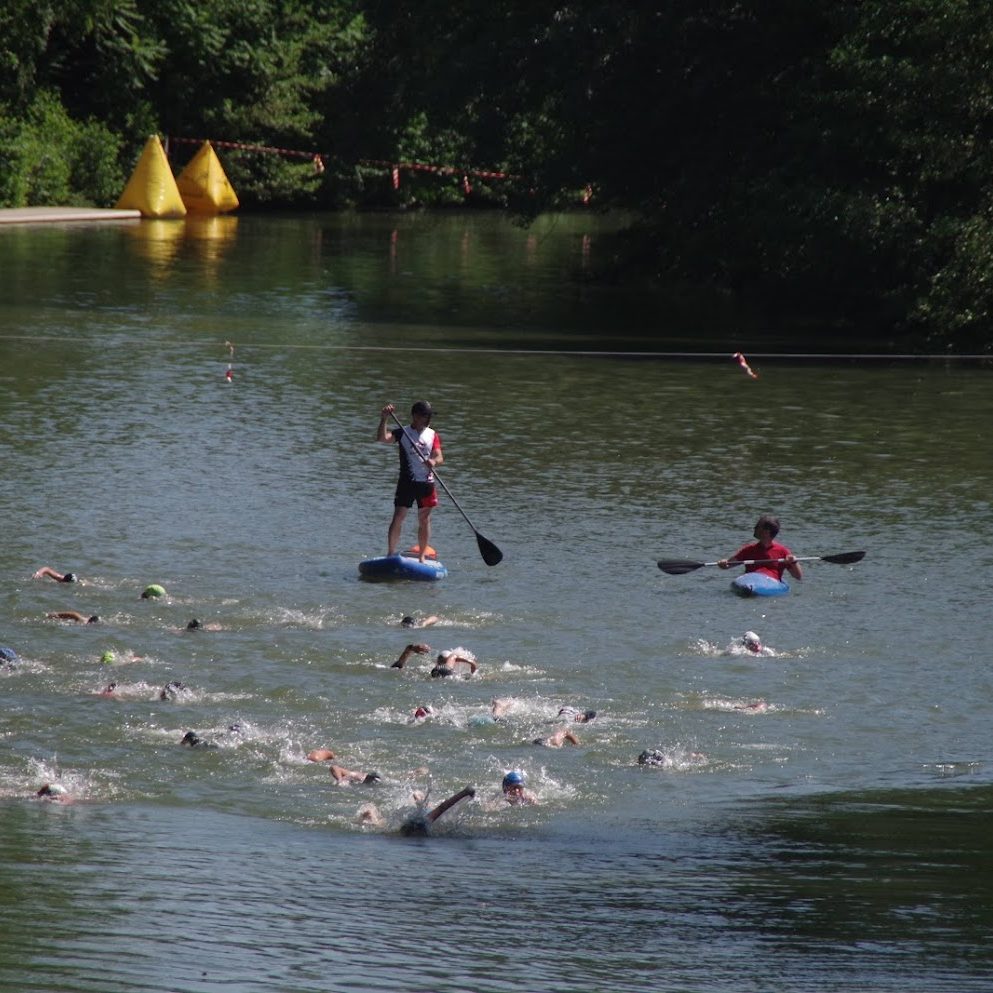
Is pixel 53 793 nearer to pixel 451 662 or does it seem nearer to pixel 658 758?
pixel 451 662

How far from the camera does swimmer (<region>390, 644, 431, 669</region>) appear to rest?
14.6 metres

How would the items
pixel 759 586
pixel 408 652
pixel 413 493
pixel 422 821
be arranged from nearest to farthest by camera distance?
pixel 422 821 < pixel 408 652 < pixel 759 586 < pixel 413 493

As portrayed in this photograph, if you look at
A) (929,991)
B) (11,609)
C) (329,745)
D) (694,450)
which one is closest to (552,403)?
(694,450)

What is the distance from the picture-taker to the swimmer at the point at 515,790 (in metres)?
11.8

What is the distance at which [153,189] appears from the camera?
59.9 meters

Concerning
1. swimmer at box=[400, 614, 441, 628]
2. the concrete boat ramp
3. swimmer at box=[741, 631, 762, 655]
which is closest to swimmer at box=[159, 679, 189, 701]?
swimmer at box=[400, 614, 441, 628]

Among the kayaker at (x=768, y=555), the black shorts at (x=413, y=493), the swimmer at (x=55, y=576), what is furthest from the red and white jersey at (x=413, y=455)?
the swimmer at (x=55, y=576)

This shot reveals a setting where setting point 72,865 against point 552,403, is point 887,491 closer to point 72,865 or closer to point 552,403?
point 552,403

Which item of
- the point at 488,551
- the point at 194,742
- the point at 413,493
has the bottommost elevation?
the point at 194,742

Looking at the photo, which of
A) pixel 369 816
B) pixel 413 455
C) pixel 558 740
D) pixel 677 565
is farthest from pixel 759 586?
pixel 369 816

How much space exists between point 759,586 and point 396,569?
3.28m

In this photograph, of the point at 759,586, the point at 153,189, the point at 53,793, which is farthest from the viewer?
the point at 153,189

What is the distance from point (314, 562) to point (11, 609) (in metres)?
3.08

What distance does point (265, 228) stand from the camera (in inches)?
2312
